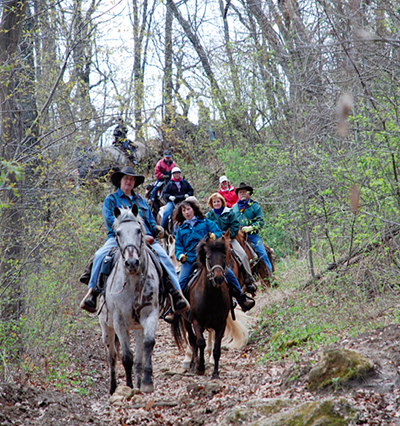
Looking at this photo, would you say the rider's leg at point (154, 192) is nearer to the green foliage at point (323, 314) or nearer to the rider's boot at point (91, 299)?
the green foliage at point (323, 314)

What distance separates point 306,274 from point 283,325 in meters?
2.83

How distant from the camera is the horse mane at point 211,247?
939 centimetres

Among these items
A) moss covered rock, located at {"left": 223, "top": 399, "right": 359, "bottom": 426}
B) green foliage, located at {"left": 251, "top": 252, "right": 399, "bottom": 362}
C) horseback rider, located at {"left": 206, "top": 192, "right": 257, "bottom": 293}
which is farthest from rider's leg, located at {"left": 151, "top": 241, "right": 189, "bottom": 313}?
horseback rider, located at {"left": 206, "top": 192, "right": 257, "bottom": 293}

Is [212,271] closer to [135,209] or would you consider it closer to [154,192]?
[135,209]

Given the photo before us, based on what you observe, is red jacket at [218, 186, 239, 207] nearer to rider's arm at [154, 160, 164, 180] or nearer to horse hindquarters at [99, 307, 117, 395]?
rider's arm at [154, 160, 164, 180]

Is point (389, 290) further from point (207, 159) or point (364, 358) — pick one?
point (207, 159)

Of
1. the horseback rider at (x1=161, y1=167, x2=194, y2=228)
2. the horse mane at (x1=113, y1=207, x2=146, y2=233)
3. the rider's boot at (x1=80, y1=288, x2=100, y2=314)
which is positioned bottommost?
the rider's boot at (x1=80, y1=288, x2=100, y2=314)

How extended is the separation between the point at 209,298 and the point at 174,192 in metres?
8.76

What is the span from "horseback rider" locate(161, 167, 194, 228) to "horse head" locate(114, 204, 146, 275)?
9.53 meters

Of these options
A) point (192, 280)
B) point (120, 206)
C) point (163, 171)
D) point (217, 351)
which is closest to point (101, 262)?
point (120, 206)

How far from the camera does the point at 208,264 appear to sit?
9.41 m

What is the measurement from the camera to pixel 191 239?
10.7m

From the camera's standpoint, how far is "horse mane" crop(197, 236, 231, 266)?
9391 millimetres

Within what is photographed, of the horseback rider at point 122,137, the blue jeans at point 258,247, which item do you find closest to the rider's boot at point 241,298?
the horseback rider at point 122,137
